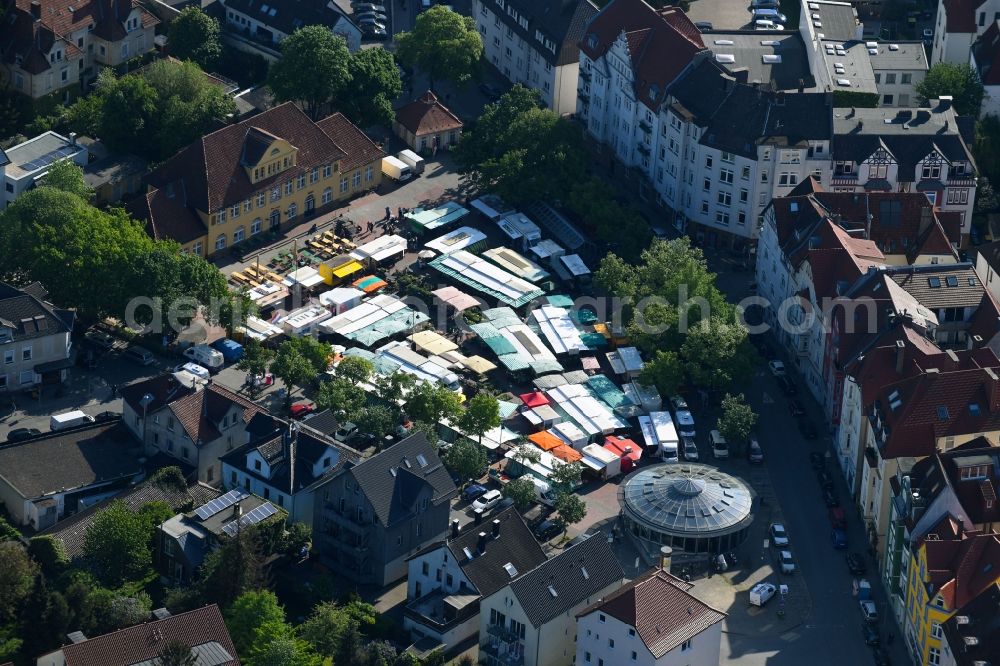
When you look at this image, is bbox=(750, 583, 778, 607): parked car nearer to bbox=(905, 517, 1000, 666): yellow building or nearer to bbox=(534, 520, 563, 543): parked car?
bbox=(905, 517, 1000, 666): yellow building

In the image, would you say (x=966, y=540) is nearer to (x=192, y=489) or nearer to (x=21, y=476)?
(x=192, y=489)

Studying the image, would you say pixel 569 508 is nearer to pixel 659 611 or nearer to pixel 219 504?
pixel 659 611

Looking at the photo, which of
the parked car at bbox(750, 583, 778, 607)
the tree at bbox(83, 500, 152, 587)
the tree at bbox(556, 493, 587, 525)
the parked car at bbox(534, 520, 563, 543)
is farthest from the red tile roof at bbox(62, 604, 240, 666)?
the parked car at bbox(750, 583, 778, 607)

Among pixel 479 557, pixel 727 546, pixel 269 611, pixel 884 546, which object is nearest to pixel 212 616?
pixel 269 611

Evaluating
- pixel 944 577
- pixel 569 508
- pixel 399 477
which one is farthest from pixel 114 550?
pixel 944 577

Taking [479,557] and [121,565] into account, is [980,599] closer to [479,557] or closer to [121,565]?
[479,557]

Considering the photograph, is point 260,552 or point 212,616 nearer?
point 212,616
